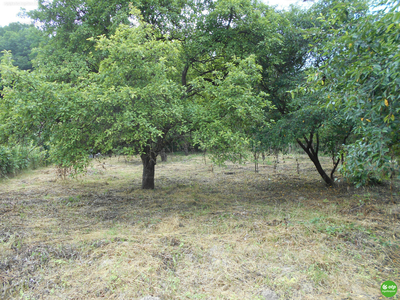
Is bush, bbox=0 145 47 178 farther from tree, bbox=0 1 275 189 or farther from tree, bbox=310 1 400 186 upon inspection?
tree, bbox=310 1 400 186

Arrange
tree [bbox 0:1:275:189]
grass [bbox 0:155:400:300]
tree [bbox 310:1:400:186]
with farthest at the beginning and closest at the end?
tree [bbox 0:1:275:189], grass [bbox 0:155:400:300], tree [bbox 310:1:400:186]

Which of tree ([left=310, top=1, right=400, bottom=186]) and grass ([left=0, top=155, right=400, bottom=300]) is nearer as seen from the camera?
tree ([left=310, top=1, right=400, bottom=186])

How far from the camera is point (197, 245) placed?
460cm

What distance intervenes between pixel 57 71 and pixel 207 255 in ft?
21.1

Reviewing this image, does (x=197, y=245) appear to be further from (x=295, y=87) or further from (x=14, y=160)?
(x=14, y=160)

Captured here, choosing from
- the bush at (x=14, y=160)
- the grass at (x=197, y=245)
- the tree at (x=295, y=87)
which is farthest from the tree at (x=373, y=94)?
the bush at (x=14, y=160)

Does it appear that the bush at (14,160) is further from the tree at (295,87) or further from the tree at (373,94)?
the tree at (373,94)

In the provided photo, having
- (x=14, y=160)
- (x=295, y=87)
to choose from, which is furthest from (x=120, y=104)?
(x=14, y=160)

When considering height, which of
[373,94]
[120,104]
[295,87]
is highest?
[295,87]

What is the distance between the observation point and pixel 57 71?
24.1ft

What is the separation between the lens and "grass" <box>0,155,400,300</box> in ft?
11.4

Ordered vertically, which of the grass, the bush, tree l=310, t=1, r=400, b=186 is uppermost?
tree l=310, t=1, r=400, b=186

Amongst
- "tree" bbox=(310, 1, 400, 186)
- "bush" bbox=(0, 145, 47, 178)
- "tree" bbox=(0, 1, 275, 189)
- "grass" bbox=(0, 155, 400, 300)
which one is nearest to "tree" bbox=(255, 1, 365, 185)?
"tree" bbox=(0, 1, 275, 189)

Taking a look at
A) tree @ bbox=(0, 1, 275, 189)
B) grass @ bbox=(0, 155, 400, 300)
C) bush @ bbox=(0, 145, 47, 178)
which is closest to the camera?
grass @ bbox=(0, 155, 400, 300)
